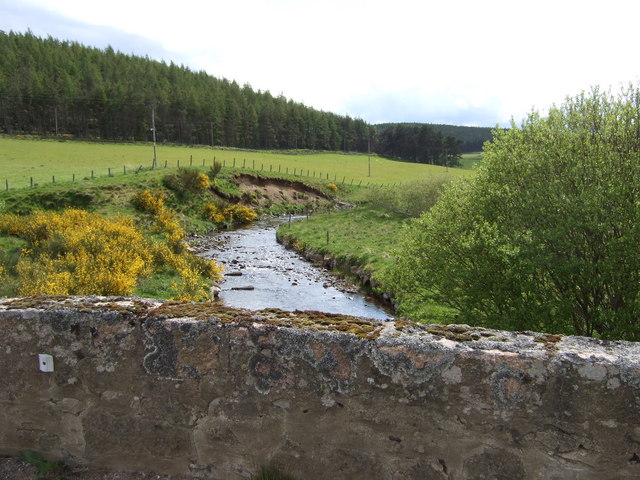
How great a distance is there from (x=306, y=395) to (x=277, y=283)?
686 inches

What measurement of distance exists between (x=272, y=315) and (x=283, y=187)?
48976 mm

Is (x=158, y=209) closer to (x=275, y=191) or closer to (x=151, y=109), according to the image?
(x=275, y=191)

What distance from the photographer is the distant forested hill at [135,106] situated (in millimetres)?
84875

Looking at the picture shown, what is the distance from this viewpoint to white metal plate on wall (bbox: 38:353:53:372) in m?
4.11

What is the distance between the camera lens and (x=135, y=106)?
86.6 meters

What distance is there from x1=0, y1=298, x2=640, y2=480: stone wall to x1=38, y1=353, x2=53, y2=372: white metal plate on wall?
68 mm

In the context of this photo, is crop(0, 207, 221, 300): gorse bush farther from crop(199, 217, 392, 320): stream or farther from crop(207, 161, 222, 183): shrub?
crop(207, 161, 222, 183): shrub

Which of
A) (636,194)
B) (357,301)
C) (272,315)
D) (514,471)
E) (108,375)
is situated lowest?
(357,301)

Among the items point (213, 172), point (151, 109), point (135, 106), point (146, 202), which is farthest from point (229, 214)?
point (135, 106)

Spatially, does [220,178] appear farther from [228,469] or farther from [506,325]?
[228,469]

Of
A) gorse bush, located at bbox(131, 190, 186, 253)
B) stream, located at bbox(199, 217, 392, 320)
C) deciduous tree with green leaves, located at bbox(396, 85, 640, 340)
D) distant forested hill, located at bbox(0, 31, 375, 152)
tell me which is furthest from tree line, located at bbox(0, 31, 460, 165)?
deciduous tree with green leaves, located at bbox(396, 85, 640, 340)

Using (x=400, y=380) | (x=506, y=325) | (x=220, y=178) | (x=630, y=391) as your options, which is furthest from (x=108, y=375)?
(x=220, y=178)

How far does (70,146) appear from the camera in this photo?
66938 millimetres

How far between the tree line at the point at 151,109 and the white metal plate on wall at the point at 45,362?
7143 centimetres
